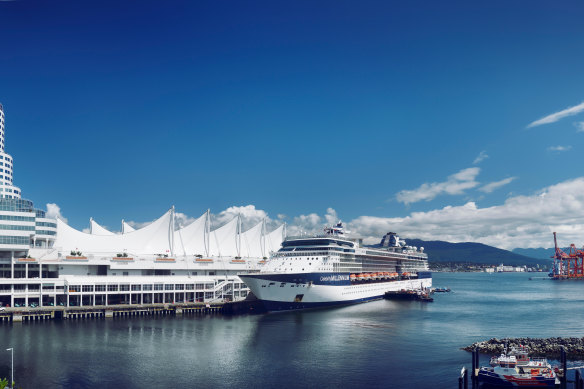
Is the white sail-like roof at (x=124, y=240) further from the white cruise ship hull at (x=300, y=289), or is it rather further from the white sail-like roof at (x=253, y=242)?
the white sail-like roof at (x=253, y=242)

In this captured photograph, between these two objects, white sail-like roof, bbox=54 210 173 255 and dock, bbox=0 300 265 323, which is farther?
white sail-like roof, bbox=54 210 173 255

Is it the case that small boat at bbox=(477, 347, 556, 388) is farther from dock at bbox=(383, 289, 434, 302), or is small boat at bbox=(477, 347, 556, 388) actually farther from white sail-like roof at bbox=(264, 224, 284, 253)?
white sail-like roof at bbox=(264, 224, 284, 253)

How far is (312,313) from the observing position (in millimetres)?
65500

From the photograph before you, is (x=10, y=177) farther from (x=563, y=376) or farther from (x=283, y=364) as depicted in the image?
(x=563, y=376)

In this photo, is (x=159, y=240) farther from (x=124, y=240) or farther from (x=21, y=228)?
(x=21, y=228)

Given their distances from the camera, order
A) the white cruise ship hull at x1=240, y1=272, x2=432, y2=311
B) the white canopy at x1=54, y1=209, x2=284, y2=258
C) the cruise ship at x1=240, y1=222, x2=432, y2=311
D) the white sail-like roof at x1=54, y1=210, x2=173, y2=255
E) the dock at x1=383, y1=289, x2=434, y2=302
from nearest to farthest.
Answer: the white cruise ship hull at x1=240, y1=272, x2=432, y2=311, the cruise ship at x1=240, y1=222, x2=432, y2=311, the white sail-like roof at x1=54, y1=210, x2=173, y2=255, the white canopy at x1=54, y1=209, x2=284, y2=258, the dock at x1=383, y1=289, x2=434, y2=302

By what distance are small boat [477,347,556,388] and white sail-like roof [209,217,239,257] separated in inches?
2801

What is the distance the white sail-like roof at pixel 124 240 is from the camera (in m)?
73.2

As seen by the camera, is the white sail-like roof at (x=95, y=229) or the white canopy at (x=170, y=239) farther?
the white sail-like roof at (x=95, y=229)

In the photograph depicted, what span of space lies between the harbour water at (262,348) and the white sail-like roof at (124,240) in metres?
17.7

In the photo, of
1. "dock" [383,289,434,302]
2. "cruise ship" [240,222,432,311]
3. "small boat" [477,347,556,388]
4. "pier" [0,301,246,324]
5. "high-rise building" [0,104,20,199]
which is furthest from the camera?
"dock" [383,289,434,302]

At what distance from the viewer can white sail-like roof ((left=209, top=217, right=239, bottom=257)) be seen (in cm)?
9942

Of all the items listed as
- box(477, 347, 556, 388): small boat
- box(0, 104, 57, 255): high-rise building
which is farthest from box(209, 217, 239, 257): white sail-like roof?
box(477, 347, 556, 388): small boat

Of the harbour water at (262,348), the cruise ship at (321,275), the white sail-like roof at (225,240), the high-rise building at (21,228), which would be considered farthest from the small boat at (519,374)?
the white sail-like roof at (225,240)
